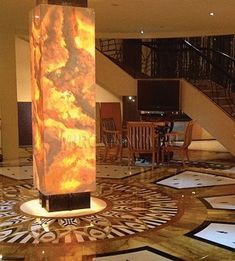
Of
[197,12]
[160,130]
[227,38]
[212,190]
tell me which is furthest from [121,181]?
[227,38]

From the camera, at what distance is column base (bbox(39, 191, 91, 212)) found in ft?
18.2

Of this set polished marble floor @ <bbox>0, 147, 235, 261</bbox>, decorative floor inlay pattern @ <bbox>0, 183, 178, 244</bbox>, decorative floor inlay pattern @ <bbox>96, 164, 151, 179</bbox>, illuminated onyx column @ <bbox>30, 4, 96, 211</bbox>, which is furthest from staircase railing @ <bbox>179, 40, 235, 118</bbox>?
illuminated onyx column @ <bbox>30, 4, 96, 211</bbox>

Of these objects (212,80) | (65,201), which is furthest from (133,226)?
(212,80)

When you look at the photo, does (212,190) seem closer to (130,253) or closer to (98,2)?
(130,253)

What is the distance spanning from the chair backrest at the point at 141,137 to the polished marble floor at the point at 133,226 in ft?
5.01

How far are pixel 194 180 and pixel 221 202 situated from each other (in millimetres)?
1543

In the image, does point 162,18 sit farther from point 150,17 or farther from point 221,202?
point 221,202

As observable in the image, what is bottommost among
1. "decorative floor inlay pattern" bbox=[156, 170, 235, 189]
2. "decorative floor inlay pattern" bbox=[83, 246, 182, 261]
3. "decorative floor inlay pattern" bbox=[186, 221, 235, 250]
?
"decorative floor inlay pattern" bbox=[83, 246, 182, 261]

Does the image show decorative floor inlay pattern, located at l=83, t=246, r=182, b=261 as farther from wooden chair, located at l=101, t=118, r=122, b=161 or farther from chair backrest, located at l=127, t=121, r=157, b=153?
wooden chair, located at l=101, t=118, r=122, b=161

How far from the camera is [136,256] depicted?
163 inches

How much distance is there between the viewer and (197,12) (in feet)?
27.3

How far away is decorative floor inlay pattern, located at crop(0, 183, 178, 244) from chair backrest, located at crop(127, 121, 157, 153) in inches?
87.6

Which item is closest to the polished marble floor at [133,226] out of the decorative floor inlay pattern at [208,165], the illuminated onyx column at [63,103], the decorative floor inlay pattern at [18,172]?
the illuminated onyx column at [63,103]

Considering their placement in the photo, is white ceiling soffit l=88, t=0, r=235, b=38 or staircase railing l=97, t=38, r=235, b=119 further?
staircase railing l=97, t=38, r=235, b=119
